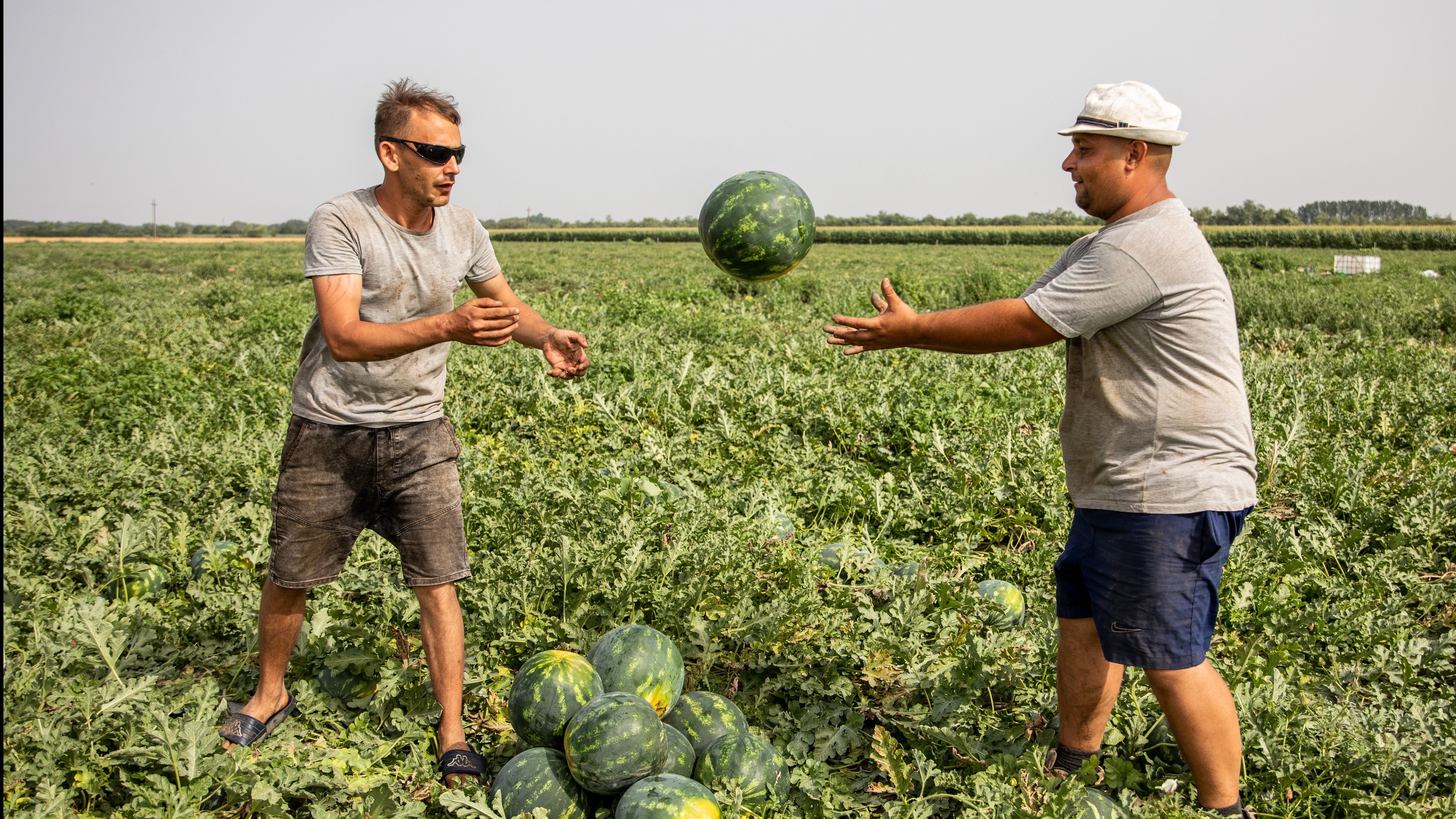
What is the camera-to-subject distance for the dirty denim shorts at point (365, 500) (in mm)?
2729

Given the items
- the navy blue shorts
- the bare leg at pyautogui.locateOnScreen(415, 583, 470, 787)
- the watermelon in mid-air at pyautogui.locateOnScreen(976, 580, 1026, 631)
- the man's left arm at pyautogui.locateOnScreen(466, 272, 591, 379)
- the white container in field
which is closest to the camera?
the navy blue shorts

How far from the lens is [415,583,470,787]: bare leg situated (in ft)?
9.24

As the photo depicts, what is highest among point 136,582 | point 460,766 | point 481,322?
point 481,322

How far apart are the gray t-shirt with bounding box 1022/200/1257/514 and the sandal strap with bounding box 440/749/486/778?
2.07m

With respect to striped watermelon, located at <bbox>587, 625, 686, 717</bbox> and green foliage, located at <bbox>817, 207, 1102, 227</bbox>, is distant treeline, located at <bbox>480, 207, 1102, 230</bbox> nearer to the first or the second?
green foliage, located at <bbox>817, 207, 1102, 227</bbox>

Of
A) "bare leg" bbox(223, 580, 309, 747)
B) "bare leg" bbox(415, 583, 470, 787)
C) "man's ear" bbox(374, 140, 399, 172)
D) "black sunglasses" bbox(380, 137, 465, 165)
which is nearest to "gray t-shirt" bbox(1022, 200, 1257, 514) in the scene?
"black sunglasses" bbox(380, 137, 465, 165)

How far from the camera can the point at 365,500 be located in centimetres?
284

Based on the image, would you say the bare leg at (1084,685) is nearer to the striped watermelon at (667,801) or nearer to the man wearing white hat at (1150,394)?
the man wearing white hat at (1150,394)

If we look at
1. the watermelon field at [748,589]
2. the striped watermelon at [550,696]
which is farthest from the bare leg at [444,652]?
the striped watermelon at [550,696]

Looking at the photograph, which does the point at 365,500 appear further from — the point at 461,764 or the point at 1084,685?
the point at 1084,685

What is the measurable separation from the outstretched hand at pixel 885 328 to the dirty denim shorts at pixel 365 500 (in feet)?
4.52

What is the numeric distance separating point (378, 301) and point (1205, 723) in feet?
8.93

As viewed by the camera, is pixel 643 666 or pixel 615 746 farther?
pixel 643 666

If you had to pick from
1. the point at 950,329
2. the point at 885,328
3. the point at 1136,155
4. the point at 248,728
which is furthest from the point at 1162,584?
the point at 248,728
